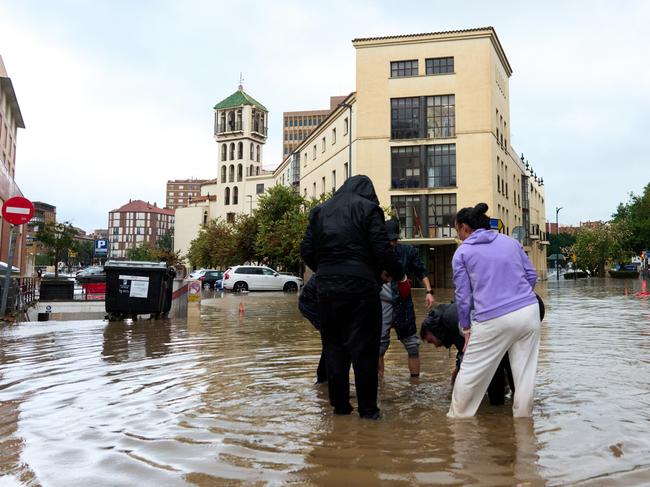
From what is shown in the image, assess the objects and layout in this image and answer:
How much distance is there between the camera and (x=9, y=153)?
46.4 m

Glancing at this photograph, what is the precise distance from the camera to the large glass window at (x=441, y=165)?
40.9m

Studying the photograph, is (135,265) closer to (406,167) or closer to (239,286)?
(239,286)

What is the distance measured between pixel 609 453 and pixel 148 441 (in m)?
2.75

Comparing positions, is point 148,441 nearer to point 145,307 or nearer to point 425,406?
point 425,406

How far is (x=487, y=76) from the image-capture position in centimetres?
4016

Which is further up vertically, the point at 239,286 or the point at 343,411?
the point at 239,286

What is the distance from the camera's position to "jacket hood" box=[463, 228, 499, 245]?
4.29 meters

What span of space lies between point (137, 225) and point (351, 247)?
193816mm

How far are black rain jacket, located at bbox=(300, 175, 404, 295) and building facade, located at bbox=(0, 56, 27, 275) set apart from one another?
21.2 m

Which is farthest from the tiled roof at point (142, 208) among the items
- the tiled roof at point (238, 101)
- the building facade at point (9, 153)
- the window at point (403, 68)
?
the window at point (403, 68)

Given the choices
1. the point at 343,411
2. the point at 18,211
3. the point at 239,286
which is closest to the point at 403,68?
the point at 239,286

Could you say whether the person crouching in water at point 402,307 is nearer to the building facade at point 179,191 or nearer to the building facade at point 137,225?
the building facade at point 137,225

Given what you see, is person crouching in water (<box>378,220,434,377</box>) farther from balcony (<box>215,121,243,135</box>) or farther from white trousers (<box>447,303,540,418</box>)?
balcony (<box>215,121,243,135</box>)

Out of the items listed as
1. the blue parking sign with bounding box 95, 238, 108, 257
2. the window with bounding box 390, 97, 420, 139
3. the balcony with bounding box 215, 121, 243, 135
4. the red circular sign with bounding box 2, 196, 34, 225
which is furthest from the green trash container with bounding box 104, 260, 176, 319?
the balcony with bounding box 215, 121, 243, 135
